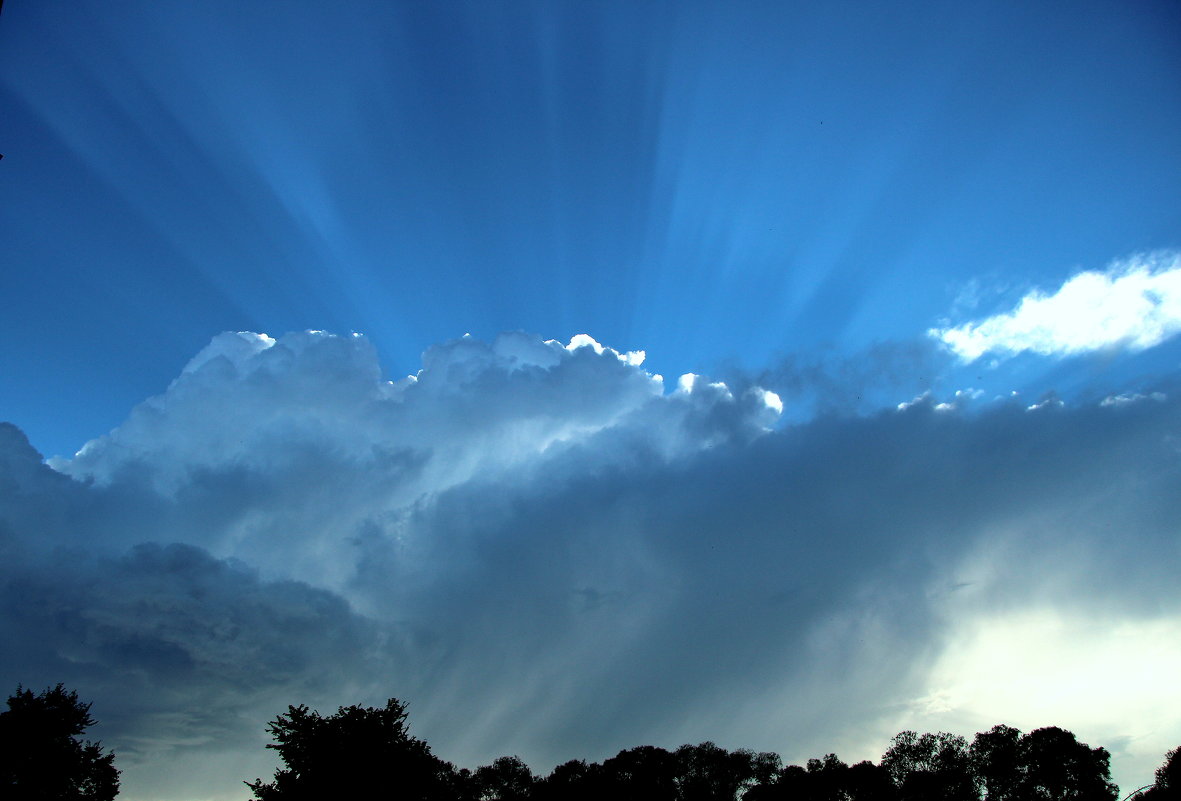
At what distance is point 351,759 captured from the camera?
53.9 meters

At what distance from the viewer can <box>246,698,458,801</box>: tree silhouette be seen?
52.6 metres

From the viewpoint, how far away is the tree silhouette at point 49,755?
55469mm

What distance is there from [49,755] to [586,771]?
343ft

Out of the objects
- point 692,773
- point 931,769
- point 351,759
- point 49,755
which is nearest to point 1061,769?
point 931,769

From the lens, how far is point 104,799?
6003 centimetres

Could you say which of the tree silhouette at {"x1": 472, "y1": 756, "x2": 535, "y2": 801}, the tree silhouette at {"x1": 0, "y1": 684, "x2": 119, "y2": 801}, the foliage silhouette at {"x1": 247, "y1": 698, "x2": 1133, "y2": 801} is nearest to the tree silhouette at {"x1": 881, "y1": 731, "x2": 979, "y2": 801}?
the foliage silhouette at {"x1": 247, "y1": 698, "x2": 1133, "y2": 801}

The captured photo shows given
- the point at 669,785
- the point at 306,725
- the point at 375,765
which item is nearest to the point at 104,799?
the point at 306,725

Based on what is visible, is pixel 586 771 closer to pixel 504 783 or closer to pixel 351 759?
pixel 504 783

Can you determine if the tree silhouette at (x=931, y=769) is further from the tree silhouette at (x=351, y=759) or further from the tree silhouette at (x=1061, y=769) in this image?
the tree silhouette at (x=351, y=759)

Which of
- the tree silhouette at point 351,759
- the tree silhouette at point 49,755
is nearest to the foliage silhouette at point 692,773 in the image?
the tree silhouette at point 351,759

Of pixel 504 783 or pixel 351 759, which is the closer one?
pixel 351 759

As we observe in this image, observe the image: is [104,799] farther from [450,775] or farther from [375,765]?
[450,775]

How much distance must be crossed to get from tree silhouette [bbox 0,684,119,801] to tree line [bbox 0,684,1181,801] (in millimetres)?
86

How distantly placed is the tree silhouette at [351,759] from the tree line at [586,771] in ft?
0.34
